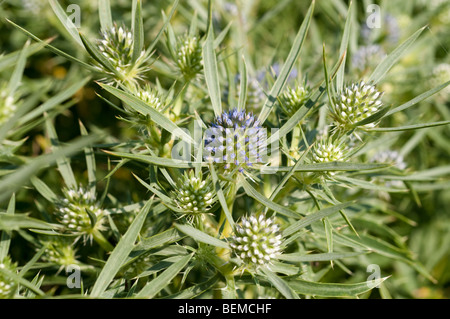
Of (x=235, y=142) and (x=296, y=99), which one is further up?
(x=296, y=99)

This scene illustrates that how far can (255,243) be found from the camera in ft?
2.79

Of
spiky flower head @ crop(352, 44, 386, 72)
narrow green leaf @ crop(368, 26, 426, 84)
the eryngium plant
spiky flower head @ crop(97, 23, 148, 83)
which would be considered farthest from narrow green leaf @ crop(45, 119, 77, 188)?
spiky flower head @ crop(352, 44, 386, 72)

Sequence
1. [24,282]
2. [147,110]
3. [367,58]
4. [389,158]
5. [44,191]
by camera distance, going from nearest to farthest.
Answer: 1. [24,282]
2. [147,110]
3. [44,191]
4. [389,158]
5. [367,58]

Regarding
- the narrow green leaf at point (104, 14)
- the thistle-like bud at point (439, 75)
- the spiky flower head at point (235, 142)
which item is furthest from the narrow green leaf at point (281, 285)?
the thistle-like bud at point (439, 75)

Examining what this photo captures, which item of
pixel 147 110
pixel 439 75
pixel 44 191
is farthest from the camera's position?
pixel 439 75

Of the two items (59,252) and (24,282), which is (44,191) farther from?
(24,282)

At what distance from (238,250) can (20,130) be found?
29.0 inches

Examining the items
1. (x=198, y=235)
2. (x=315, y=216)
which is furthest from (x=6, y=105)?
(x=315, y=216)

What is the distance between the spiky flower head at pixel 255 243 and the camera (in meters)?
0.85

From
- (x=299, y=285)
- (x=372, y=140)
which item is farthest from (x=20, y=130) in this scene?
(x=372, y=140)

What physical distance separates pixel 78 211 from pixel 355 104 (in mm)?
812

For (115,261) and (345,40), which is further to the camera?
(345,40)

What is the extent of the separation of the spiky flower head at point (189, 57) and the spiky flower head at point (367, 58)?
869 mm
